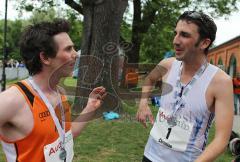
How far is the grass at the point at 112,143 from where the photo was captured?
21.8 feet

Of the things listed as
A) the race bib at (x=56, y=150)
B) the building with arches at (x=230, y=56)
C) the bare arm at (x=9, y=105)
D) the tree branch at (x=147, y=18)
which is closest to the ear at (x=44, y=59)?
the bare arm at (x=9, y=105)

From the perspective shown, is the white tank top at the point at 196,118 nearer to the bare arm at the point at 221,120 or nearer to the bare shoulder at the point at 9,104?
the bare arm at the point at 221,120

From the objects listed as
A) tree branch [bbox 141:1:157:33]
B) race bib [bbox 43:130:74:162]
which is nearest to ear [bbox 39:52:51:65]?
race bib [bbox 43:130:74:162]

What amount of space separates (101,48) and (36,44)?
8.28 meters

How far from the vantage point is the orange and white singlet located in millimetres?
2264

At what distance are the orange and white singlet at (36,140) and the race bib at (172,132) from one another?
824 millimetres

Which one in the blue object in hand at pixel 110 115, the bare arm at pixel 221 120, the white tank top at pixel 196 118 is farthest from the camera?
the blue object in hand at pixel 110 115

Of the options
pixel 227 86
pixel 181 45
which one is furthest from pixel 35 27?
pixel 227 86

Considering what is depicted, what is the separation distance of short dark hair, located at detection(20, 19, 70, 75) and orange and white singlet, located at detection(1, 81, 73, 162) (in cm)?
21

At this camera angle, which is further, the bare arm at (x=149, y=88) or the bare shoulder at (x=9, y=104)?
the bare arm at (x=149, y=88)

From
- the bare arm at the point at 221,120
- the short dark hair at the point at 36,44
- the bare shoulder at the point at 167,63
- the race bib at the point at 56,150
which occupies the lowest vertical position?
the race bib at the point at 56,150

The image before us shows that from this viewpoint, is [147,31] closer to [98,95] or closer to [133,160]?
[133,160]

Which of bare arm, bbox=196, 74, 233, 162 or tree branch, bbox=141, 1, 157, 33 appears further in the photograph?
tree branch, bbox=141, 1, 157, 33

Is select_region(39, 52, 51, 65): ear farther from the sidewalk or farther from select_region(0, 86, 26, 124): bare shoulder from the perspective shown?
the sidewalk
